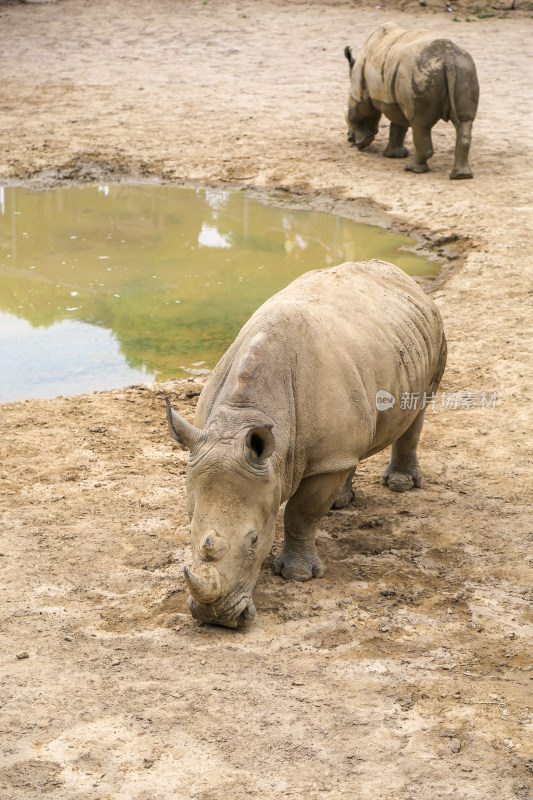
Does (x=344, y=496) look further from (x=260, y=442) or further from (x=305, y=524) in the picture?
(x=260, y=442)

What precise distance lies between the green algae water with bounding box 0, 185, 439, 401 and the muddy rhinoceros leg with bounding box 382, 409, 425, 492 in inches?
108

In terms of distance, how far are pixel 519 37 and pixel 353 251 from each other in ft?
42.5

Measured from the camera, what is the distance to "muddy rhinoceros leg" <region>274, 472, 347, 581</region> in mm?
5840

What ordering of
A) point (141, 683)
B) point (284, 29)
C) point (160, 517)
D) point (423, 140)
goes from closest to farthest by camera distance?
point (141, 683) → point (160, 517) → point (423, 140) → point (284, 29)

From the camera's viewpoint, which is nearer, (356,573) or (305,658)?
(305,658)

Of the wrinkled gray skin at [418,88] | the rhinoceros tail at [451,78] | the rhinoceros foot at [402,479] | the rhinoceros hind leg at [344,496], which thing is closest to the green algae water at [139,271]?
the wrinkled gray skin at [418,88]

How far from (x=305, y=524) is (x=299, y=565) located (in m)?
0.24

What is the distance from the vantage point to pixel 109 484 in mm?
7242

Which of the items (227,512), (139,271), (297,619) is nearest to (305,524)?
(297,619)

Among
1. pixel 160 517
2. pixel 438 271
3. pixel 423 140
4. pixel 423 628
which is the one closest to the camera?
pixel 423 628

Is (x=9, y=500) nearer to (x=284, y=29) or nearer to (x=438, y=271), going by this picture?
(x=438, y=271)

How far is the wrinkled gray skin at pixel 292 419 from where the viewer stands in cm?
518

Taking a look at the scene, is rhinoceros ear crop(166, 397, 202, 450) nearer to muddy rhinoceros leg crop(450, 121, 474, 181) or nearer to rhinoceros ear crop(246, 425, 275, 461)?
rhinoceros ear crop(246, 425, 275, 461)

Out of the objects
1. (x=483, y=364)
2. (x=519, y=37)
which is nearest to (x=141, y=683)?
(x=483, y=364)
